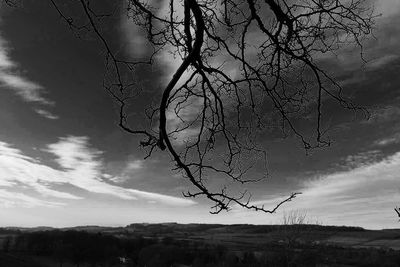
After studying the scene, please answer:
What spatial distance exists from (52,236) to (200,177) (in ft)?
498

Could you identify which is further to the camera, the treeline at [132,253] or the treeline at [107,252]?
the treeline at [107,252]

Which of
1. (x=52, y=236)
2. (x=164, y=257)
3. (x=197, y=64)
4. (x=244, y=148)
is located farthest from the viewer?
(x=52, y=236)

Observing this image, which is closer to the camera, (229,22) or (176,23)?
(176,23)

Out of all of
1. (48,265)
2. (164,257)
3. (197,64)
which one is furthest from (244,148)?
(48,265)

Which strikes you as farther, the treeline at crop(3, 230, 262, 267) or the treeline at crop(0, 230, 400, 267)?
the treeline at crop(3, 230, 262, 267)

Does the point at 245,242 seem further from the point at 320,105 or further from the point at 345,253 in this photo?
the point at 320,105

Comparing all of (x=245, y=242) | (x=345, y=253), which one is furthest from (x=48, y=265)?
(x=345, y=253)

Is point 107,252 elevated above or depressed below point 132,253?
below

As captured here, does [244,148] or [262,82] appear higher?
[262,82]

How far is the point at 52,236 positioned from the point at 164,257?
4396 centimetres

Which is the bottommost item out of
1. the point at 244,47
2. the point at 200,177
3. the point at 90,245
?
the point at 200,177

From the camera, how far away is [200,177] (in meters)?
3.07

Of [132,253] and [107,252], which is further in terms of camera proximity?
[132,253]

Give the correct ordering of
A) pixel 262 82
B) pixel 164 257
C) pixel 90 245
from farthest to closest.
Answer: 1. pixel 90 245
2. pixel 164 257
3. pixel 262 82
